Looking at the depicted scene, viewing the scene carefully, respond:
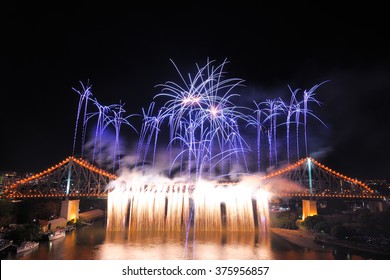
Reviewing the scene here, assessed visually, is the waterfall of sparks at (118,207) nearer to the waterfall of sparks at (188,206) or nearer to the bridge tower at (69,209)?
the waterfall of sparks at (188,206)

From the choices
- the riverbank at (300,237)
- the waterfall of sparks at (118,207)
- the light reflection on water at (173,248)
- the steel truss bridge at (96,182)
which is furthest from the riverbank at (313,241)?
the waterfall of sparks at (118,207)

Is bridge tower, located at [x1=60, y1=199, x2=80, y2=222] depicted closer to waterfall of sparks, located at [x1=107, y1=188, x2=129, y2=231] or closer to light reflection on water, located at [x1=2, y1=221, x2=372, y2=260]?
waterfall of sparks, located at [x1=107, y1=188, x2=129, y2=231]

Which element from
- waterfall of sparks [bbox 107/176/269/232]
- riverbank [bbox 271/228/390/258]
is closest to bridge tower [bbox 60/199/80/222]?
waterfall of sparks [bbox 107/176/269/232]

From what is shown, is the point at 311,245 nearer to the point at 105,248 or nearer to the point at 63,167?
the point at 105,248

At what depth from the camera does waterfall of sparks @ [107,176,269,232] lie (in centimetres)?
4038

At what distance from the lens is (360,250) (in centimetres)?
3119

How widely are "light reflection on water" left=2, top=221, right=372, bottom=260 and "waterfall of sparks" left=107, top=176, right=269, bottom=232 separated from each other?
1.94 metres

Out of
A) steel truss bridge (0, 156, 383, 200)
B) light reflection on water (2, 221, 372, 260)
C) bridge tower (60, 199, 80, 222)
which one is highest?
steel truss bridge (0, 156, 383, 200)

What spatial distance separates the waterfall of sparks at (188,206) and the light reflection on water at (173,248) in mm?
1943

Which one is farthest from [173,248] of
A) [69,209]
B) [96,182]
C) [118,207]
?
[96,182]

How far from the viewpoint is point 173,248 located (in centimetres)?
3069

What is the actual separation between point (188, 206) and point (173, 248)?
34.7 ft

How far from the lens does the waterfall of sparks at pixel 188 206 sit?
40.4 m

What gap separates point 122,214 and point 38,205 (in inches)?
588
